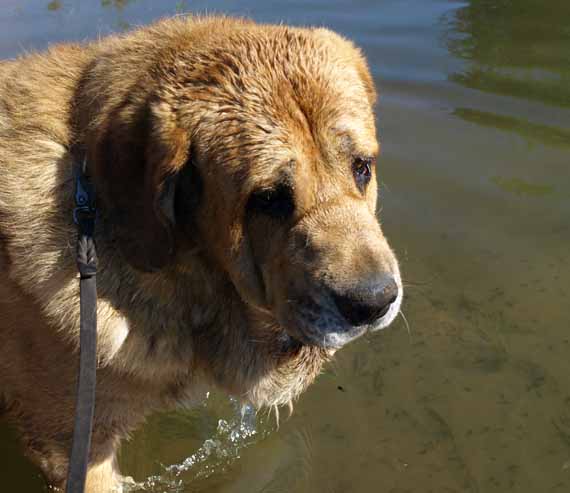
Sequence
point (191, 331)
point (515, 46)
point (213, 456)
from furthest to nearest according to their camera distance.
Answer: point (515, 46) < point (213, 456) < point (191, 331)

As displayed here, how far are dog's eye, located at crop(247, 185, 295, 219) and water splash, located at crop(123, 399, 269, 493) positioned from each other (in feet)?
5.31

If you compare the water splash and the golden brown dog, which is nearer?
the golden brown dog

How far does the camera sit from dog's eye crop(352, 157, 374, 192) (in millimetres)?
3061

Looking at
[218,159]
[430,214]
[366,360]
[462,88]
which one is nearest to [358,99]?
[218,159]

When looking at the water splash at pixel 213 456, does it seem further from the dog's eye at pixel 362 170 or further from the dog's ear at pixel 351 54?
the dog's ear at pixel 351 54

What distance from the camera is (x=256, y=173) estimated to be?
9.39 feet

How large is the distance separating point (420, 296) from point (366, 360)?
28.2 inches

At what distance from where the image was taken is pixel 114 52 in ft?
10.6

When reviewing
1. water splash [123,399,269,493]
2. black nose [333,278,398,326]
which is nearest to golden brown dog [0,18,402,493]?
black nose [333,278,398,326]

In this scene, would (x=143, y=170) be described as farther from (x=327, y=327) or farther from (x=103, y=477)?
(x=103, y=477)

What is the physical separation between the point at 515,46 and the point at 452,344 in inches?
184

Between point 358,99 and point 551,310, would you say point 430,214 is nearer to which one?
point 551,310

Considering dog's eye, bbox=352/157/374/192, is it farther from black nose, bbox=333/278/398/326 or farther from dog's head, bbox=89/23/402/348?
black nose, bbox=333/278/398/326

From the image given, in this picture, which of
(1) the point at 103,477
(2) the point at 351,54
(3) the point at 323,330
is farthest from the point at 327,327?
(1) the point at 103,477
